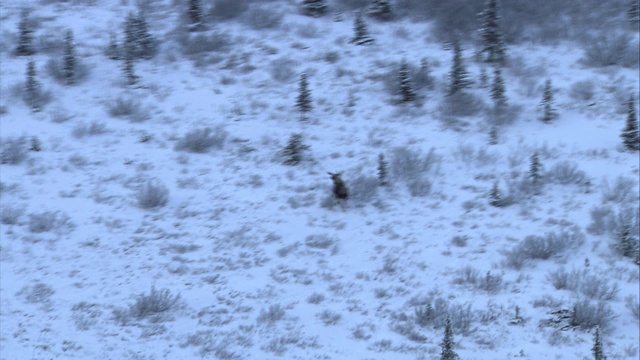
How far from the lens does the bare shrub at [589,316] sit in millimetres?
8852

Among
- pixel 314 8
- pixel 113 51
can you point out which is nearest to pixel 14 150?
pixel 113 51

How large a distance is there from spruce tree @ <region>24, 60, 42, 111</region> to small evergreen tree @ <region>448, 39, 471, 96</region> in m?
8.44

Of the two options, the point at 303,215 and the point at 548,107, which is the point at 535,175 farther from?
the point at 303,215

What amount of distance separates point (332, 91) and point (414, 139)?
239cm

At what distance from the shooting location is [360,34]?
16391mm

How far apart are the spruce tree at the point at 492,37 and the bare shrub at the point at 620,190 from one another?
4.51 meters

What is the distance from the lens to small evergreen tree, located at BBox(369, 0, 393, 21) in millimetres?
17422

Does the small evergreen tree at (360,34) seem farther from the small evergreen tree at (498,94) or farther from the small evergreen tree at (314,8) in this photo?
the small evergreen tree at (498,94)

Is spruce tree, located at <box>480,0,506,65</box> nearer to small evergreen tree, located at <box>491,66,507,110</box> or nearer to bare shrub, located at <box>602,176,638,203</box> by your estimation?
small evergreen tree, located at <box>491,66,507,110</box>

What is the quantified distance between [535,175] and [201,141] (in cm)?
611

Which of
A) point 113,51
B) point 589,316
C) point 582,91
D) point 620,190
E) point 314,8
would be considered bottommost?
point 589,316

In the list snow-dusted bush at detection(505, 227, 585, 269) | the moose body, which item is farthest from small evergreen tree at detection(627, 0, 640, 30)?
the moose body

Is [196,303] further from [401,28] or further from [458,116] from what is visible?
[401,28]

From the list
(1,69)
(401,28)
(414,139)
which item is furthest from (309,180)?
(1,69)
